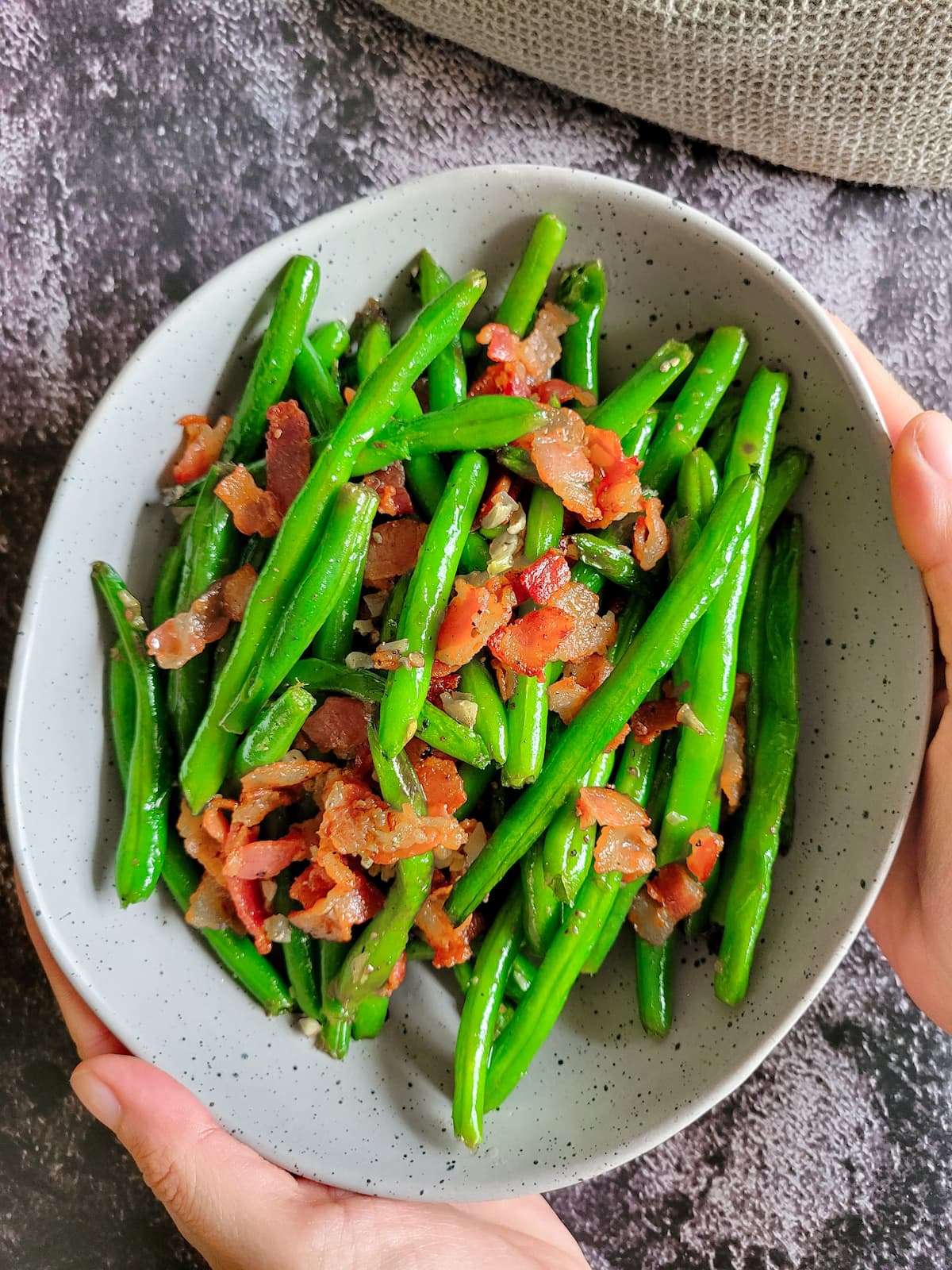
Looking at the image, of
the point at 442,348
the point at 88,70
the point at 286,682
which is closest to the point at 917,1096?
the point at 286,682

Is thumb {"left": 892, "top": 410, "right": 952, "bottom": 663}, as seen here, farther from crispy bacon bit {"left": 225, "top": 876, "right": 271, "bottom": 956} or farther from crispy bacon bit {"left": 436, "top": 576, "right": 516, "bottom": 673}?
crispy bacon bit {"left": 225, "top": 876, "right": 271, "bottom": 956}

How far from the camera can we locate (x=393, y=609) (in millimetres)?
2117

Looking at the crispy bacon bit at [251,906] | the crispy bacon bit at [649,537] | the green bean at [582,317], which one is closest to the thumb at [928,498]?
the crispy bacon bit at [649,537]

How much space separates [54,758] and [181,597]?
0.47 meters

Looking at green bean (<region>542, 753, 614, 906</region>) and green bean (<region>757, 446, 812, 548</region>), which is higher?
green bean (<region>757, 446, 812, 548</region>)

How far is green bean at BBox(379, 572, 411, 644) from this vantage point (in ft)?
6.86

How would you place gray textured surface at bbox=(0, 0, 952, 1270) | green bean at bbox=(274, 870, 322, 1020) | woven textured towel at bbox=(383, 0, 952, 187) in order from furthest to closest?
1. gray textured surface at bbox=(0, 0, 952, 1270)
2. woven textured towel at bbox=(383, 0, 952, 187)
3. green bean at bbox=(274, 870, 322, 1020)

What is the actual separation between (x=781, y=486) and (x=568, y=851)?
1015 mm

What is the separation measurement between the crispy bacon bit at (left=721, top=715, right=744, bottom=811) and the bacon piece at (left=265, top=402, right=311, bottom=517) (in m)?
1.16

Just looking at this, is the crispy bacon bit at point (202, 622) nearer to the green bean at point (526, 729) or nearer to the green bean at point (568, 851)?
the green bean at point (526, 729)

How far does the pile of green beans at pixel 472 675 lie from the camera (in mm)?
2049

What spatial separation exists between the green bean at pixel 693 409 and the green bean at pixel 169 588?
1134 mm

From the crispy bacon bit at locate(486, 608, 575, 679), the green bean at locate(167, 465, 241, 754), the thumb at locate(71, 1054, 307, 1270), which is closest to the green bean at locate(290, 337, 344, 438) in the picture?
the green bean at locate(167, 465, 241, 754)

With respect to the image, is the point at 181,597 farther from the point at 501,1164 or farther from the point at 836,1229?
the point at 836,1229
